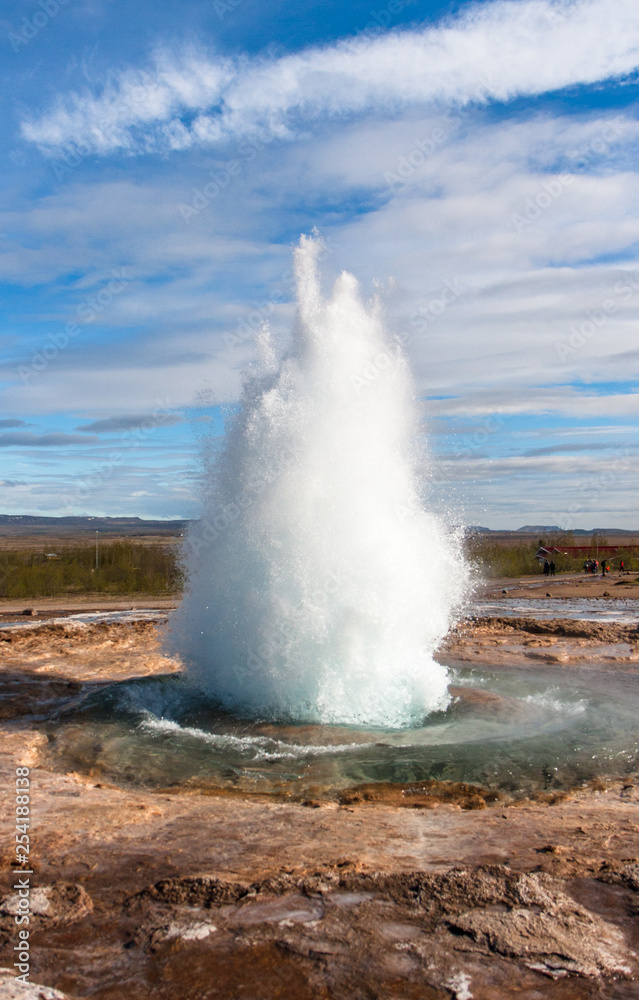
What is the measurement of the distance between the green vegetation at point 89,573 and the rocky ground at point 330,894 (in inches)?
1028

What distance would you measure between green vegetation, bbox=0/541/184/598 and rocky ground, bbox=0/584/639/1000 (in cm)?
2610

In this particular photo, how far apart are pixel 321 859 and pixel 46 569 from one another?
32.7 meters

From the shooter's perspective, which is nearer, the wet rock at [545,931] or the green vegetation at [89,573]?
the wet rock at [545,931]

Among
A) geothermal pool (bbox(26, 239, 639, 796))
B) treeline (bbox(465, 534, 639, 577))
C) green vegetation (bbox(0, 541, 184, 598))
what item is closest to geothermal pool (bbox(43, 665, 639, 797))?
geothermal pool (bbox(26, 239, 639, 796))

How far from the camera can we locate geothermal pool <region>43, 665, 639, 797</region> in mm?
7359

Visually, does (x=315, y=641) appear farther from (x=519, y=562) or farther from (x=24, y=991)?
(x=519, y=562)

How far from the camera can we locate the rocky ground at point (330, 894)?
11.6ft

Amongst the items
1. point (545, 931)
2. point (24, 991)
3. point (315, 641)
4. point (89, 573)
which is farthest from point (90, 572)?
point (545, 931)

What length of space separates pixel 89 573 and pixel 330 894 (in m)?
33.5

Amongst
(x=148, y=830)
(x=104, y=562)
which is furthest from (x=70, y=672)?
(x=104, y=562)

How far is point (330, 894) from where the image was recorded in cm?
435

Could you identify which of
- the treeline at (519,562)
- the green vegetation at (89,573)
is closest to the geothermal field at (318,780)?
the green vegetation at (89,573)

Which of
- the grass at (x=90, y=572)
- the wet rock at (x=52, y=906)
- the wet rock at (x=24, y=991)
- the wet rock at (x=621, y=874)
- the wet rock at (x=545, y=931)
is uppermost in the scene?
the grass at (x=90, y=572)

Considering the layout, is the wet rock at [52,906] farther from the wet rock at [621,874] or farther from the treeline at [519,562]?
the treeline at [519,562]
